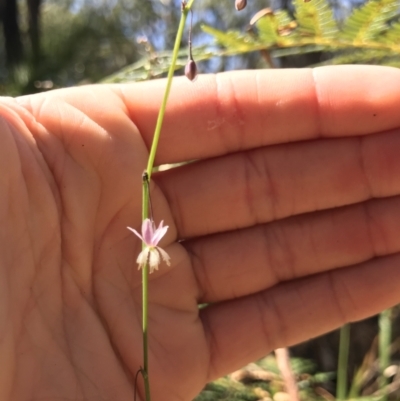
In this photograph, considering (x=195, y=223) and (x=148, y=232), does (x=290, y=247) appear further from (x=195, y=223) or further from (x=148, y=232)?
(x=148, y=232)

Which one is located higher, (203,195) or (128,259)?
(203,195)

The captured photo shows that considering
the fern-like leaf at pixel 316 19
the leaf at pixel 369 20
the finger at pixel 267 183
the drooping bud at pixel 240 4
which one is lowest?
the finger at pixel 267 183

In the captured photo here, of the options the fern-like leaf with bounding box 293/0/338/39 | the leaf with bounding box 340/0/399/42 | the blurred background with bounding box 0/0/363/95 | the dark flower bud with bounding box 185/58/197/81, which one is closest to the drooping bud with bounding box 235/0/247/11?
the dark flower bud with bounding box 185/58/197/81

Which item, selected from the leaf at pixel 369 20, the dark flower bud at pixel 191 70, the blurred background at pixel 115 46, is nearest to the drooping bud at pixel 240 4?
the dark flower bud at pixel 191 70

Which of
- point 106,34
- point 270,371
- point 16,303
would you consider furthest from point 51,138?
point 106,34

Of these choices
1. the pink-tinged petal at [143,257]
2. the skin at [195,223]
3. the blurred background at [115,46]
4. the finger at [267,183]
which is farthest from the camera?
the blurred background at [115,46]

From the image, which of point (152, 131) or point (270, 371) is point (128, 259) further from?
point (270, 371)

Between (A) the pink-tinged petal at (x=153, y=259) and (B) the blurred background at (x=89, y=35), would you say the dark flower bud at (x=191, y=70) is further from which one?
(B) the blurred background at (x=89, y=35)

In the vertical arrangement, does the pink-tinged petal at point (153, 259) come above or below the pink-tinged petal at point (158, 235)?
below
